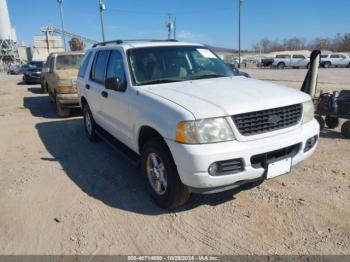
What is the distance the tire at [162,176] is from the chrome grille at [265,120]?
31.7 inches

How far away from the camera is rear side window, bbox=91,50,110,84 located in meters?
5.11

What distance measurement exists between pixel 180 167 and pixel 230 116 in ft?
2.28

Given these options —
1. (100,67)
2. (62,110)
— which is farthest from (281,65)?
(100,67)

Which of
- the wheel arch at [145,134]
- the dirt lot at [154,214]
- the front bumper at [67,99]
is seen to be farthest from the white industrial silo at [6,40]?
the wheel arch at [145,134]

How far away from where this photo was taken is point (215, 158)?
2.90 m

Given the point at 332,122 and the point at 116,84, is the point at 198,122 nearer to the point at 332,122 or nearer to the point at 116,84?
the point at 116,84

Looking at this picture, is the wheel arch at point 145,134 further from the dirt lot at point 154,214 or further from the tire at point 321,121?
the tire at point 321,121

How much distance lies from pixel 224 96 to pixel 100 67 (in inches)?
110

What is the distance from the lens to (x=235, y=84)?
3906mm

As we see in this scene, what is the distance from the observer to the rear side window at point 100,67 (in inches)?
201

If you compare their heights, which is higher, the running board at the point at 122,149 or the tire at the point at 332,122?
the running board at the point at 122,149

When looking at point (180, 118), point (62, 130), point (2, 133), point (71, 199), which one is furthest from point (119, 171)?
point (2, 133)

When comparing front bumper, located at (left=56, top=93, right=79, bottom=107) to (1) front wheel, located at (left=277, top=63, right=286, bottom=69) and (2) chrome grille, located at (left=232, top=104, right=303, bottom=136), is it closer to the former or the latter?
(2) chrome grille, located at (left=232, top=104, right=303, bottom=136)

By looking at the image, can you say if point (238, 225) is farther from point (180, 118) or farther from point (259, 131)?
point (180, 118)
